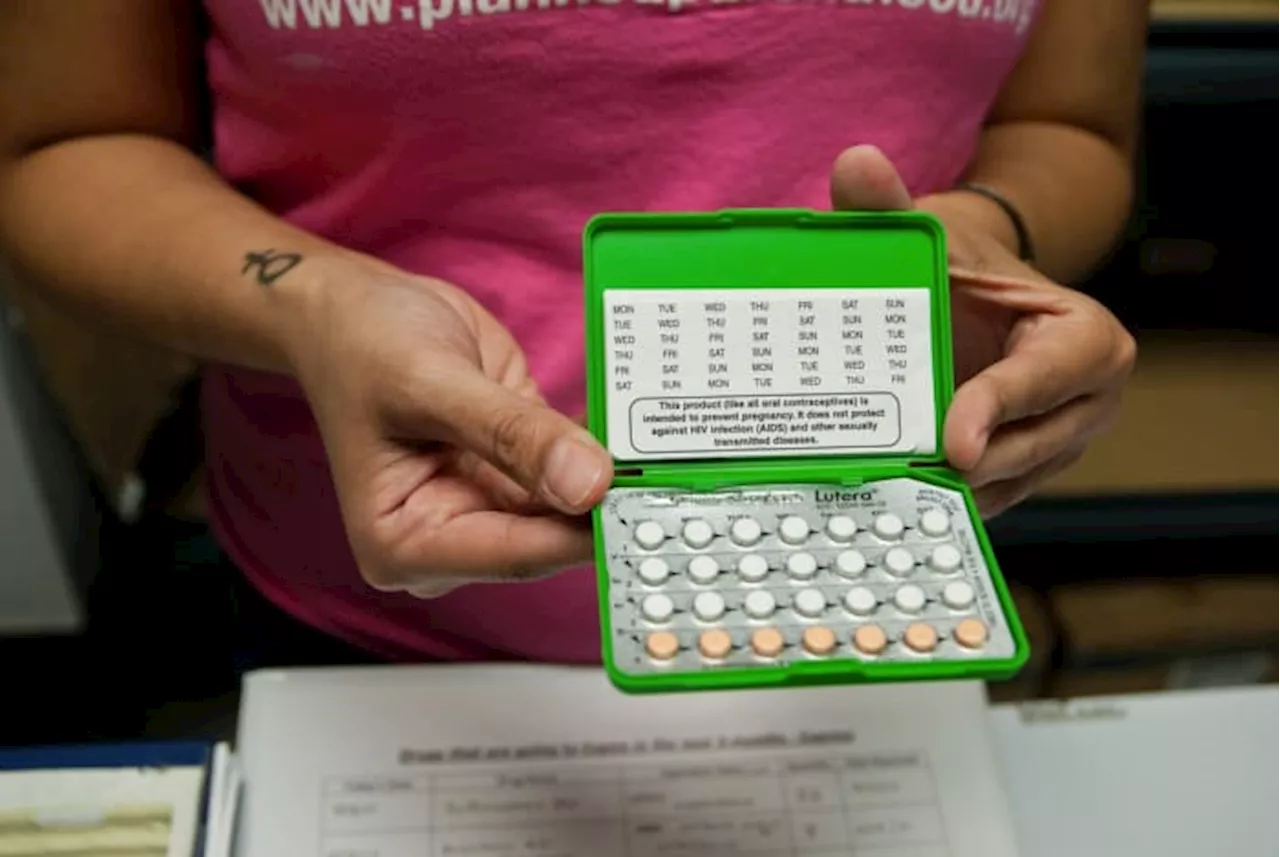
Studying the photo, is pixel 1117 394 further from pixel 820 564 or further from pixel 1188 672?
pixel 1188 672

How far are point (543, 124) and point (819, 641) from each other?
0.19 meters

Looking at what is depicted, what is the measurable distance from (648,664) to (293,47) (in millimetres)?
216

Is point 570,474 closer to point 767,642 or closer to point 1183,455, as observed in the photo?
point 767,642

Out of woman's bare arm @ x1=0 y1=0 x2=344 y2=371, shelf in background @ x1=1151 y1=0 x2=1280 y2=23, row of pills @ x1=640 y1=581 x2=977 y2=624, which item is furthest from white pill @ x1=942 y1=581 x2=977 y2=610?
shelf in background @ x1=1151 y1=0 x2=1280 y2=23

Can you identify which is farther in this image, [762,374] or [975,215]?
[975,215]

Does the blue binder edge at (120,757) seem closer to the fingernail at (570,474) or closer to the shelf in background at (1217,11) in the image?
the fingernail at (570,474)

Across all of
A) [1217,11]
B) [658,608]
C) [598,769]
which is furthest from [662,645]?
[1217,11]

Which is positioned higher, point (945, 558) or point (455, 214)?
point (455, 214)

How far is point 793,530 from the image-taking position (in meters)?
0.32

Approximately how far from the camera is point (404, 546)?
0.34m

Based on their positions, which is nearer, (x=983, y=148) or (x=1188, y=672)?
(x=983, y=148)

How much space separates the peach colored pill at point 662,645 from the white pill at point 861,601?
0.15 ft

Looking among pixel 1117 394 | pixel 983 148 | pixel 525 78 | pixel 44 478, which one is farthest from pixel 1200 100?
pixel 44 478

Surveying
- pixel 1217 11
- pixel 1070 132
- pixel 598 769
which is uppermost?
pixel 1217 11
